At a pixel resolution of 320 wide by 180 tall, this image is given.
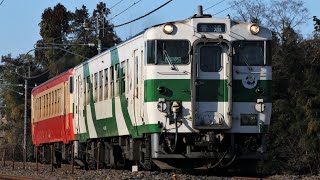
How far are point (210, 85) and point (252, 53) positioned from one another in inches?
50.4

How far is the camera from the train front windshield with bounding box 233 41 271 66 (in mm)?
15359

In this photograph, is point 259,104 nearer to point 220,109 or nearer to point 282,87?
point 220,109

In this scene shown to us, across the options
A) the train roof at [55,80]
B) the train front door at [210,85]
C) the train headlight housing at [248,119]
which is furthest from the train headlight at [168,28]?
the train roof at [55,80]

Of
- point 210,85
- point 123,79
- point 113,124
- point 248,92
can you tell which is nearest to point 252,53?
point 248,92

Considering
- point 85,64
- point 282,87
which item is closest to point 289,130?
point 282,87

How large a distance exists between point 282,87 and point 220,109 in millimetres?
22836

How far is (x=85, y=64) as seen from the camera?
22359 mm

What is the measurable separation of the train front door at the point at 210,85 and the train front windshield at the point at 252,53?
36 centimetres

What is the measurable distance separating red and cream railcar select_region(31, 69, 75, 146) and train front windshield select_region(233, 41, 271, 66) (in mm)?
10413

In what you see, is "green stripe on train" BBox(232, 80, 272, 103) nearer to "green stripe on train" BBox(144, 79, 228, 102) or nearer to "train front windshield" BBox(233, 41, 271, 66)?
"green stripe on train" BBox(144, 79, 228, 102)

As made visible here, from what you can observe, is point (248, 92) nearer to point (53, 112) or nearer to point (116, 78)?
point (116, 78)

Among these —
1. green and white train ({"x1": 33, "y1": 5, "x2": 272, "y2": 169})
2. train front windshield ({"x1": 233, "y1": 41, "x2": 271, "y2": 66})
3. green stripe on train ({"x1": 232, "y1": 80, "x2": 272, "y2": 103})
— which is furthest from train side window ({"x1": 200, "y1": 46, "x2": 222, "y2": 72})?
green stripe on train ({"x1": 232, "y1": 80, "x2": 272, "y2": 103})

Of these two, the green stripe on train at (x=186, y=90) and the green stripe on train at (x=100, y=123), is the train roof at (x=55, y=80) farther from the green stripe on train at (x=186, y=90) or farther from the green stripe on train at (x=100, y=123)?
the green stripe on train at (x=186, y=90)

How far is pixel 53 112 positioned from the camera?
92.0ft
